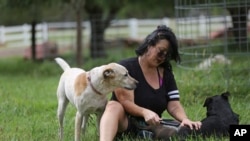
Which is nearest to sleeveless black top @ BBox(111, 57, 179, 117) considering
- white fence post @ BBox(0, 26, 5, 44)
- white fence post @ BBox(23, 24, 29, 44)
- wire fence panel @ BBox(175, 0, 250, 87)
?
wire fence panel @ BBox(175, 0, 250, 87)

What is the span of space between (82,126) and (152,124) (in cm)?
88

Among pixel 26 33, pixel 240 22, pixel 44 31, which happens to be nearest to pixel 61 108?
pixel 240 22

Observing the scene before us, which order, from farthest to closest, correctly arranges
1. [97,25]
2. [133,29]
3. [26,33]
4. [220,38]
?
[133,29], [26,33], [97,25], [220,38]

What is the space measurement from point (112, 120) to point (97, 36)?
11.0m

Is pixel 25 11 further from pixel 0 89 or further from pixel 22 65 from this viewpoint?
pixel 0 89

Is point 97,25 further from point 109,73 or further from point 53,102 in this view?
point 109,73

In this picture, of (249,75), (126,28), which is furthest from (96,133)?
(126,28)

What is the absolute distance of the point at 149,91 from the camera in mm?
5020

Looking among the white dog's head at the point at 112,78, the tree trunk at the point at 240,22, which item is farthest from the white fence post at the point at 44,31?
the white dog's head at the point at 112,78

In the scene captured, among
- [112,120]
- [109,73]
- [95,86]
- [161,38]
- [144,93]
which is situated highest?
[161,38]

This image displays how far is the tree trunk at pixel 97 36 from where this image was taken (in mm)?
15531

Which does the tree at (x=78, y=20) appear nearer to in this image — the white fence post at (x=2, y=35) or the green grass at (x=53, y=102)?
the green grass at (x=53, y=102)

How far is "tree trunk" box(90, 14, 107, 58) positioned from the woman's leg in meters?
10.7

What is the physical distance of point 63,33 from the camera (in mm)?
27219
